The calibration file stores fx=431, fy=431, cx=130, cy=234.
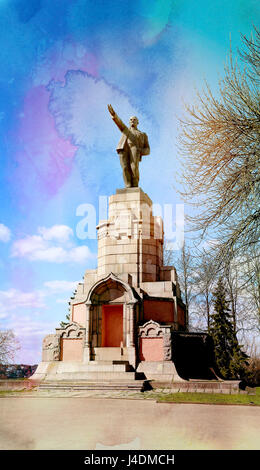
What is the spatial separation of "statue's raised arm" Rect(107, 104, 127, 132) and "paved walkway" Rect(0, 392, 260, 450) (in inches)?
503

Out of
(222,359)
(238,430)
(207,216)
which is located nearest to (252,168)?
(207,216)

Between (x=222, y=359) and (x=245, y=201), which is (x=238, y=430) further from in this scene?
(x=222, y=359)

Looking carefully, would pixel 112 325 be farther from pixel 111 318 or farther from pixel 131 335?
pixel 131 335

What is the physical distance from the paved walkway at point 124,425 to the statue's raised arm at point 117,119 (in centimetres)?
1278

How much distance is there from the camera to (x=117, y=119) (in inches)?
784

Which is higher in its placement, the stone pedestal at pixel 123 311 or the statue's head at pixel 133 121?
the statue's head at pixel 133 121

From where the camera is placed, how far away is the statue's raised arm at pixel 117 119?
1923 cm

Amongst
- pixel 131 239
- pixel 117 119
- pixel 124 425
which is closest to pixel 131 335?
pixel 131 239

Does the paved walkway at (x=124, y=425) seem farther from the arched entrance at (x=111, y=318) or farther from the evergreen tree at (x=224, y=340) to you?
the evergreen tree at (x=224, y=340)

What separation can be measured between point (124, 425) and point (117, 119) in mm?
14995

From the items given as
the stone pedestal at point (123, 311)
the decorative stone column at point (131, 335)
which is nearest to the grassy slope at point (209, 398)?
the stone pedestal at point (123, 311)

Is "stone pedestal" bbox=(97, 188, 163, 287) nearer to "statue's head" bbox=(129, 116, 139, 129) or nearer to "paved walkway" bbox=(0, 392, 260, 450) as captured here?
"statue's head" bbox=(129, 116, 139, 129)
